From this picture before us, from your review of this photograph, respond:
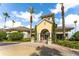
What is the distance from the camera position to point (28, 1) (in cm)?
466

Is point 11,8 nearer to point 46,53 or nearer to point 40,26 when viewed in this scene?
point 40,26

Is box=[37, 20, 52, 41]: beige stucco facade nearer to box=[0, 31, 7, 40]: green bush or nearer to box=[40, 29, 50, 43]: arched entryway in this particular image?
box=[40, 29, 50, 43]: arched entryway

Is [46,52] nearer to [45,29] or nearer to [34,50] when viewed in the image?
[34,50]

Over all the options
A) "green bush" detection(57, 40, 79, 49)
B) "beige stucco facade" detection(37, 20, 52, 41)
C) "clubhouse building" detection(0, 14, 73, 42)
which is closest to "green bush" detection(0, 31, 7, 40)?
"clubhouse building" detection(0, 14, 73, 42)

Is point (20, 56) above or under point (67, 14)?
under

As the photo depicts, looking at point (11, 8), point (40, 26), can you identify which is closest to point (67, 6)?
point (40, 26)

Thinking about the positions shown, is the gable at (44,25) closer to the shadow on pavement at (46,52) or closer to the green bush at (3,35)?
the shadow on pavement at (46,52)

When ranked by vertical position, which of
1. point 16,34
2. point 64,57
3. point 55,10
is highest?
point 55,10

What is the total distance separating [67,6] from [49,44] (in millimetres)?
561

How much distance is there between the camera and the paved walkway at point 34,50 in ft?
15.3

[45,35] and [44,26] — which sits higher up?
[44,26]

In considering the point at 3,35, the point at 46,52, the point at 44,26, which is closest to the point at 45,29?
the point at 44,26

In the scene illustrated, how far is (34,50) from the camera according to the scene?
4.69 meters

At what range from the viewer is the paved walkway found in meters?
4.65
